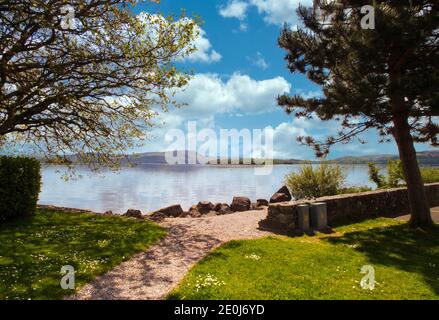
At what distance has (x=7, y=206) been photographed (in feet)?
54.6

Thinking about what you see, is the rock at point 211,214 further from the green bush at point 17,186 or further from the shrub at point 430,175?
the shrub at point 430,175

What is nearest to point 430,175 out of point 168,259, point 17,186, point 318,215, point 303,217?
point 318,215

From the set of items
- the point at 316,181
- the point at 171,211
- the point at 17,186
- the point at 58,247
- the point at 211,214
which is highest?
the point at 316,181

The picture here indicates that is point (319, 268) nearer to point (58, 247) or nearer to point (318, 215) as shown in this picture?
point (318, 215)

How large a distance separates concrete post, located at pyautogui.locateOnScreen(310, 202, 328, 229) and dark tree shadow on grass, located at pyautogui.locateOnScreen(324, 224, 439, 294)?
137 cm

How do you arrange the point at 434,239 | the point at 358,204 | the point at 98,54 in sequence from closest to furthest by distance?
1. the point at 434,239
2. the point at 98,54
3. the point at 358,204

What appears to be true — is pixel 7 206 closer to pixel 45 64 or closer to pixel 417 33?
pixel 45 64

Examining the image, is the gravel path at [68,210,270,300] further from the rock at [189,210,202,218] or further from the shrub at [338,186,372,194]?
the shrub at [338,186,372,194]

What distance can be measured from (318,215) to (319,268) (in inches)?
257

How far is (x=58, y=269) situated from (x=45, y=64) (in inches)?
359

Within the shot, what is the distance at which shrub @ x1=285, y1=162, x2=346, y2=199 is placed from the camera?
85.9 feet

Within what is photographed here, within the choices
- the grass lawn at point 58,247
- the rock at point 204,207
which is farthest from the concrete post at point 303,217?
the rock at point 204,207

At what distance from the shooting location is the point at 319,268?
10.5 m
